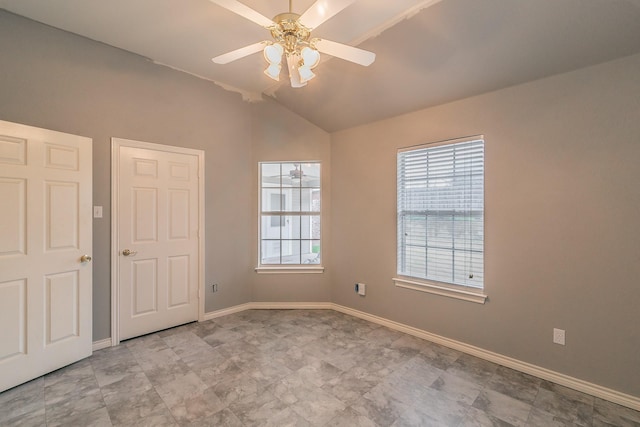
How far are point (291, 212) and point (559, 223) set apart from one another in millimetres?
2929

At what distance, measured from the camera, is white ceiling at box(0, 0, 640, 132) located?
1.83 m

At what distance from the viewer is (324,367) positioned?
7.77ft

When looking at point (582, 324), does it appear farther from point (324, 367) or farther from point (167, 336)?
point (167, 336)

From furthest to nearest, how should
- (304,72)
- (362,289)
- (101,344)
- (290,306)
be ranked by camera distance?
(290,306)
(362,289)
(101,344)
(304,72)

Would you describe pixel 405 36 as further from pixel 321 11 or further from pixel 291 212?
pixel 291 212

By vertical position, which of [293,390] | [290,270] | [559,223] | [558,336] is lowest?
[293,390]

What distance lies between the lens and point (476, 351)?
2.58 m

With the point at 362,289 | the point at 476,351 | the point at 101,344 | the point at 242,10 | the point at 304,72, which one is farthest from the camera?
the point at 362,289

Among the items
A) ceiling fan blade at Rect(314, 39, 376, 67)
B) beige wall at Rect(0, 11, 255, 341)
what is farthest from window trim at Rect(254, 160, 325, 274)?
ceiling fan blade at Rect(314, 39, 376, 67)

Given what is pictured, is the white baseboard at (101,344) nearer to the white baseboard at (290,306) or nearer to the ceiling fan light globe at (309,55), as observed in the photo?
the white baseboard at (290,306)

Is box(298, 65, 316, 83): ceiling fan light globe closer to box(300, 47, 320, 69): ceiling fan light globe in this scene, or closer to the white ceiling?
box(300, 47, 320, 69): ceiling fan light globe

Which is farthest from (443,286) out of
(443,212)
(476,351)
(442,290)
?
(443,212)

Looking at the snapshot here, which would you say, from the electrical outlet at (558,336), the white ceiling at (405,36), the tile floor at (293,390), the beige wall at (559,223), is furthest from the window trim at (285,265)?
the electrical outlet at (558,336)

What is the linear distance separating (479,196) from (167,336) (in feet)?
11.5
